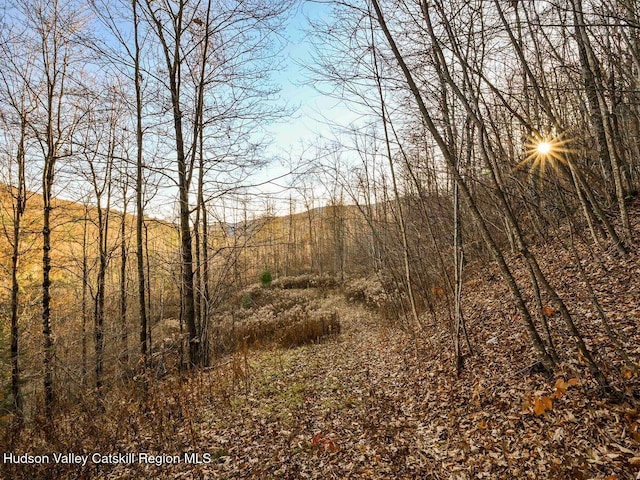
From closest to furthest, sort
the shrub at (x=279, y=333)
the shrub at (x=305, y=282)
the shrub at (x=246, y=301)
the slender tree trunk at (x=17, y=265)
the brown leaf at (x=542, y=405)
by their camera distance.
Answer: the brown leaf at (x=542, y=405)
the slender tree trunk at (x=17, y=265)
the shrub at (x=279, y=333)
the shrub at (x=246, y=301)
the shrub at (x=305, y=282)

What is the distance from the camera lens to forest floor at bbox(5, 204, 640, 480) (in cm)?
248

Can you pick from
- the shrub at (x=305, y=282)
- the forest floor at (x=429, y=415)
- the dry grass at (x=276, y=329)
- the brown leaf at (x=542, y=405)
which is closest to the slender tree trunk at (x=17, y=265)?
the forest floor at (x=429, y=415)

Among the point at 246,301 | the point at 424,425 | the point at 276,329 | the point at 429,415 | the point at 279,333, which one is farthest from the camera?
the point at 246,301

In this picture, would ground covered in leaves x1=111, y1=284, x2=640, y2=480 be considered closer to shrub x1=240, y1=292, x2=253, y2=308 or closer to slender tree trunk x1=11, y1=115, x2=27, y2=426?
slender tree trunk x1=11, y1=115, x2=27, y2=426

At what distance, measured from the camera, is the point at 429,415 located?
3641 millimetres

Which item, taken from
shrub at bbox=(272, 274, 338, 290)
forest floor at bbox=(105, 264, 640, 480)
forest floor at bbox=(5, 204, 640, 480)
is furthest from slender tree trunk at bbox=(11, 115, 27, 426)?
shrub at bbox=(272, 274, 338, 290)

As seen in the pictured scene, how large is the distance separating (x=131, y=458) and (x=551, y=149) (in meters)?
6.84

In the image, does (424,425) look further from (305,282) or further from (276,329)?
(305,282)

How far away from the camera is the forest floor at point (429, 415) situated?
2479 mm

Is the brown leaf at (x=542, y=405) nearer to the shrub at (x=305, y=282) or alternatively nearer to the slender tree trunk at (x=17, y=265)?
the slender tree trunk at (x=17, y=265)

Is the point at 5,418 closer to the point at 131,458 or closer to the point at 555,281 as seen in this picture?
the point at 131,458

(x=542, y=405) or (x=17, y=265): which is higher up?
(x=17, y=265)

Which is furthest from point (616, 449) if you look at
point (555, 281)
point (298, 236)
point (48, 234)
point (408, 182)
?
point (298, 236)

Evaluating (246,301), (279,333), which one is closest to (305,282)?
(246,301)
